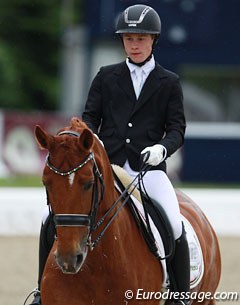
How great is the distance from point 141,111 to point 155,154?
44cm

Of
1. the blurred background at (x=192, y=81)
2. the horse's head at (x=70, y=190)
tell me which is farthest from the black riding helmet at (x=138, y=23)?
the blurred background at (x=192, y=81)

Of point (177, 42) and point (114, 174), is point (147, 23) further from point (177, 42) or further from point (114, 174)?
point (177, 42)

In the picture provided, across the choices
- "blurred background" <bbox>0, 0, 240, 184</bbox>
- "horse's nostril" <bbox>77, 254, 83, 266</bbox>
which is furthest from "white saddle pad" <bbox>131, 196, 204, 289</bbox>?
"blurred background" <bbox>0, 0, 240, 184</bbox>

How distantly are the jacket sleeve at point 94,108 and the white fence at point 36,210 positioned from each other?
21.0ft

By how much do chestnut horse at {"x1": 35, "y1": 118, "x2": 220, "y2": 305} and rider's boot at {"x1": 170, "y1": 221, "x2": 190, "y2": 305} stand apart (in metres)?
0.35

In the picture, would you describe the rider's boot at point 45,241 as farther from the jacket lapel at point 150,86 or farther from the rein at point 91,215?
the jacket lapel at point 150,86

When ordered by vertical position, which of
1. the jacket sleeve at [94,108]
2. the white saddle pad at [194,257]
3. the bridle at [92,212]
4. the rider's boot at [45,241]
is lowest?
the white saddle pad at [194,257]

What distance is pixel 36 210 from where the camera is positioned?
12.1 meters

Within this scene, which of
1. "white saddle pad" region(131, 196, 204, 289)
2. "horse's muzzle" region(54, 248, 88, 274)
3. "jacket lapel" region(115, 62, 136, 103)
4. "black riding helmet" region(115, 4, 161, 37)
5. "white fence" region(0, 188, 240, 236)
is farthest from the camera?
"white fence" region(0, 188, 240, 236)

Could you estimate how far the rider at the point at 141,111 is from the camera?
18.6 ft

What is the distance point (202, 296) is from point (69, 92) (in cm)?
3003

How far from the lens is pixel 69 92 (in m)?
36.1

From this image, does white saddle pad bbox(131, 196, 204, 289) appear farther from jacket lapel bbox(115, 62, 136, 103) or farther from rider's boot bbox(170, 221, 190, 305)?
jacket lapel bbox(115, 62, 136, 103)

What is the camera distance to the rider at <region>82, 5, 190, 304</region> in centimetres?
567
